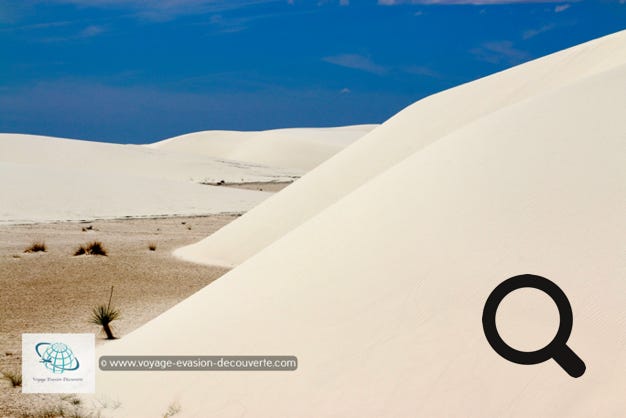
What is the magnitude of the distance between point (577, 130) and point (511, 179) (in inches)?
45.1

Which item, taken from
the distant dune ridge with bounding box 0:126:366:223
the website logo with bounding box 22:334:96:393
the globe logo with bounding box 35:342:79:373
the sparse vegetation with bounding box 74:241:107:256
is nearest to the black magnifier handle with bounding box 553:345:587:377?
the website logo with bounding box 22:334:96:393

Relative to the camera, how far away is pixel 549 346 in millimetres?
6289

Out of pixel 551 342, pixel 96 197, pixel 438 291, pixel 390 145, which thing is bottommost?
pixel 551 342

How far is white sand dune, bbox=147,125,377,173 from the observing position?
111312 mm

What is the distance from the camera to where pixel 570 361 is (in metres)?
6.13

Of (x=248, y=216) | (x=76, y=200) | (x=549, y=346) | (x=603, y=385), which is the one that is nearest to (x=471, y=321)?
(x=549, y=346)

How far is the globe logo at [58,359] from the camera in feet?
25.4

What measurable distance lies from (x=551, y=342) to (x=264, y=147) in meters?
111

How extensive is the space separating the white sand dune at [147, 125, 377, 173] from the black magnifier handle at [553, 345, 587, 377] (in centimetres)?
9546

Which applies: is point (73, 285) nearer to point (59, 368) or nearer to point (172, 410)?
point (59, 368)

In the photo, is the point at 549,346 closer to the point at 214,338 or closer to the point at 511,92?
the point at 214,338

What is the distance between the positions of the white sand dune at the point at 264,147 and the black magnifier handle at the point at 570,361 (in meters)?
95.5

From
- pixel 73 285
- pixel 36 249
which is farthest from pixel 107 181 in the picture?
pixel 73 285

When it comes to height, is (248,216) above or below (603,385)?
above
